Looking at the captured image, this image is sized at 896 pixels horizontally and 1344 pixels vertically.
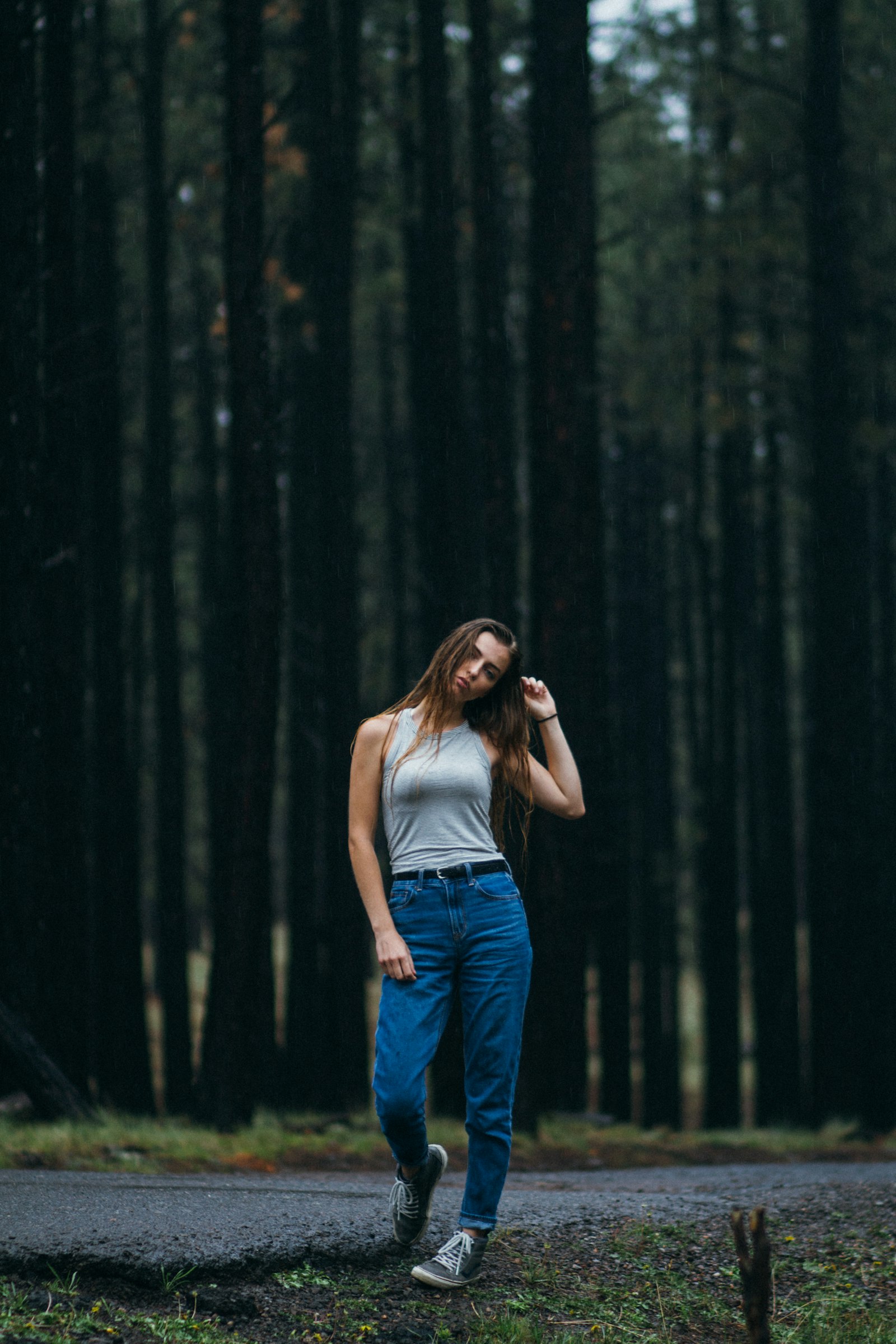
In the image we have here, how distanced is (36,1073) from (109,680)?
5.18m

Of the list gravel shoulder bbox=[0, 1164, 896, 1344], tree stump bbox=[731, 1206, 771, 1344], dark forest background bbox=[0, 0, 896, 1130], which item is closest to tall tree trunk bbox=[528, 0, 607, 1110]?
dark forest background bbox=[0, 0, 896, 1130]

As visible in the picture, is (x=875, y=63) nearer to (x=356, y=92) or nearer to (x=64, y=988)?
(x=356, y=92)

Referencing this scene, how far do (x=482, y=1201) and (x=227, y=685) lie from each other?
584 cm

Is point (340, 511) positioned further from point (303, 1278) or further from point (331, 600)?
point (303, 1278)

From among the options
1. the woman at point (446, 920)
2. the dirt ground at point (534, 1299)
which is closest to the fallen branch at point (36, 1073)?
the dirt ground at point (534, 1299)

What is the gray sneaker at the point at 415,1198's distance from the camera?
458 centimetres

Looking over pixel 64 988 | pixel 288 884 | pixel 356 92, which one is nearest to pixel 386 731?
pixel 64 988

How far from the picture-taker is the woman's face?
446 cm

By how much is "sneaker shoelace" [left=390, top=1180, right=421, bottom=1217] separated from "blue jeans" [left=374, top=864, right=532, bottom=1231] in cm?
27

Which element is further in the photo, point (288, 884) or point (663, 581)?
point (663, 581)

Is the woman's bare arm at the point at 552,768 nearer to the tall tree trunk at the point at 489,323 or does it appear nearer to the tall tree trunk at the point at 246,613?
the tall tree trunk at the point at 246,613

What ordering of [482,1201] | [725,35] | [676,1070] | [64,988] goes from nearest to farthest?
[482,1201], [64,988], [725,35], [676,1070]

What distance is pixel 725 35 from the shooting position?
1483 centimetres

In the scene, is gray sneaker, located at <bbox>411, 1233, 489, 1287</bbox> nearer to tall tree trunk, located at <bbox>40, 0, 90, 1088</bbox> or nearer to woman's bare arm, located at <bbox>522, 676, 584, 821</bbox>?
woman's bare arm, located at <bbox>522, 676, 584, 821</bbox>
